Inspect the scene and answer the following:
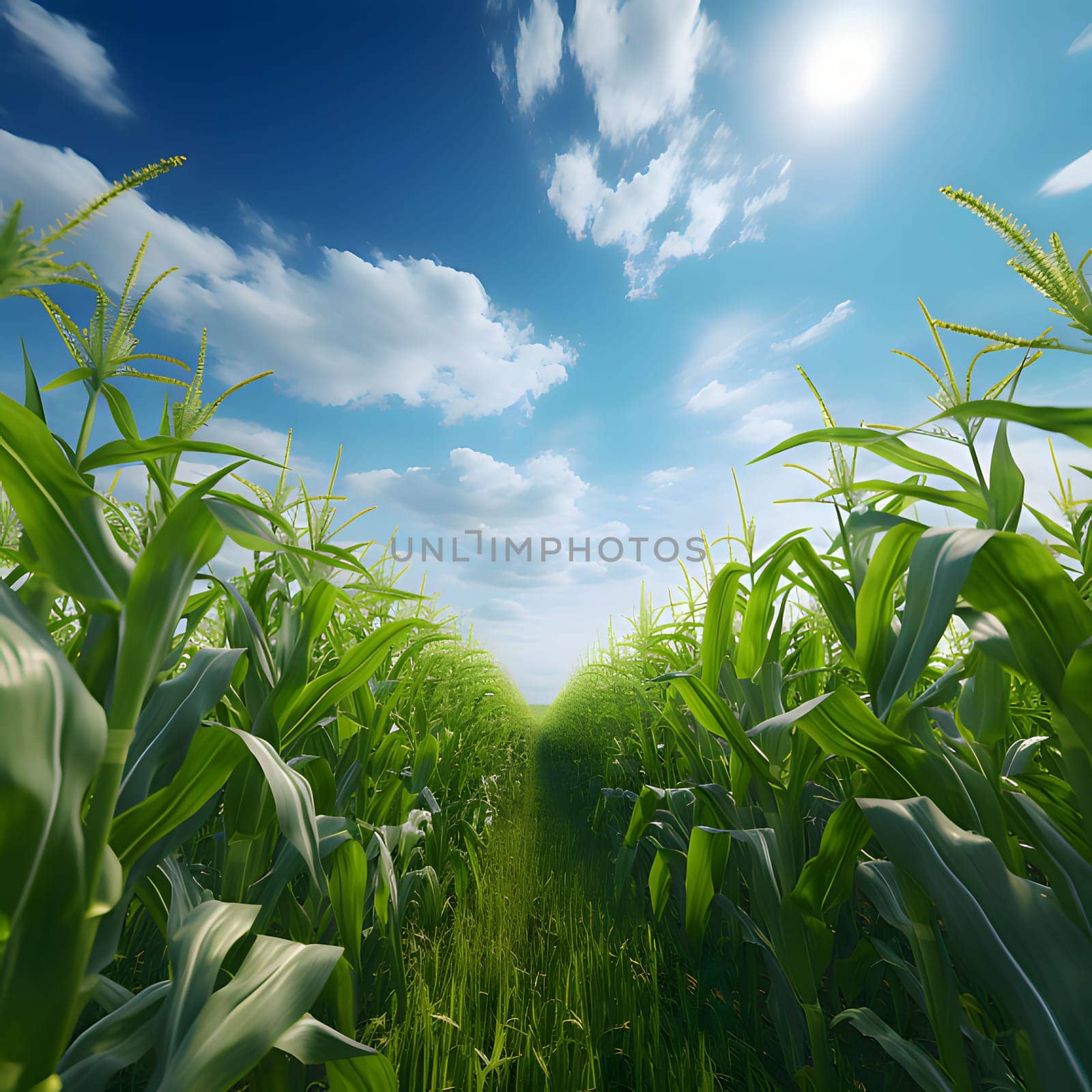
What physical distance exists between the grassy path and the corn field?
0.01 metres

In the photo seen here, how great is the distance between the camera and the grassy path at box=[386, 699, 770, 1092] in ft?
3.74

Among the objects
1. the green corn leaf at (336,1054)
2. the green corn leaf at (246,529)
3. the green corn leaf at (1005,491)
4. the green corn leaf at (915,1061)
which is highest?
the green corn leaf at (1005,491)

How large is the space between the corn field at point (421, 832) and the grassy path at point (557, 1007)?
14 mm

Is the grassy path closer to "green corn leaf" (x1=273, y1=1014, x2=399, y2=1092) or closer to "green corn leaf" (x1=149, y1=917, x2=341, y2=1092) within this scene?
"green corn leaf" (x1=273, y1=1014, x2=399, y2=1092)

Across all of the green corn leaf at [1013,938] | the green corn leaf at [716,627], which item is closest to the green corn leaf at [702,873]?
the green corn leaf at [716,627]

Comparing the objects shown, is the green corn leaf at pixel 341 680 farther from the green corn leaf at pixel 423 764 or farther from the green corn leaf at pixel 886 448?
the green corn leaf at pixel 423 764

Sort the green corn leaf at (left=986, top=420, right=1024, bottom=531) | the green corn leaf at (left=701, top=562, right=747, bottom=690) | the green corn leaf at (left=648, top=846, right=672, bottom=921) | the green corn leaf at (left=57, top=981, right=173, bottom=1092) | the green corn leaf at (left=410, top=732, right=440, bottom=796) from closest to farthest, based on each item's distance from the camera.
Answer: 1. the green corn leaf at (left=57, top=981, right=173, bottom=1092)
2. the green corn leaf at (left=986, top=420, right=1024, bottom=531)
3. the green corn leaf at (left=701, top=562, right=747, bottom=690)
4. the green corn leaf at (left=648, top=846, right=672, bottom=921)
5. the green corn leaf at (left=410, top=732, right=440, bottom=796)

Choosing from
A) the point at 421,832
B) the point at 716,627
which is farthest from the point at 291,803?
the point at 421,832

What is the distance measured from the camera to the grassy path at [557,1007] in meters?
1.14

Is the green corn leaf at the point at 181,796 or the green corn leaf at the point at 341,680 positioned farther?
the green corn leaf at the point at 341,680

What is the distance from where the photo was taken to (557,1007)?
53.2 inches

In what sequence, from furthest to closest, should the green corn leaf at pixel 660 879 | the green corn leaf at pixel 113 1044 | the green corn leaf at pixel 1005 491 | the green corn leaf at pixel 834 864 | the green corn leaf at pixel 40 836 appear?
the green corn leaf at pixel 660 879 → the green corn leaf at pixel 834 864 → the green corn leaf at pixel 1005 491 → the green corn leaf at pixel 113 1044 → the green corn leaf at pixel 40 836

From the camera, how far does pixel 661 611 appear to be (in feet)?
9.34

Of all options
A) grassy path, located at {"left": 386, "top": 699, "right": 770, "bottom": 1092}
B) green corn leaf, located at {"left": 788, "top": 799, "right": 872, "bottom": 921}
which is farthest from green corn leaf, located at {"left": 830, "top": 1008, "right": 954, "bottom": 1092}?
grassy path, located at {"left": 386, "top": 699, "right": 770, "bottom": 1092}
